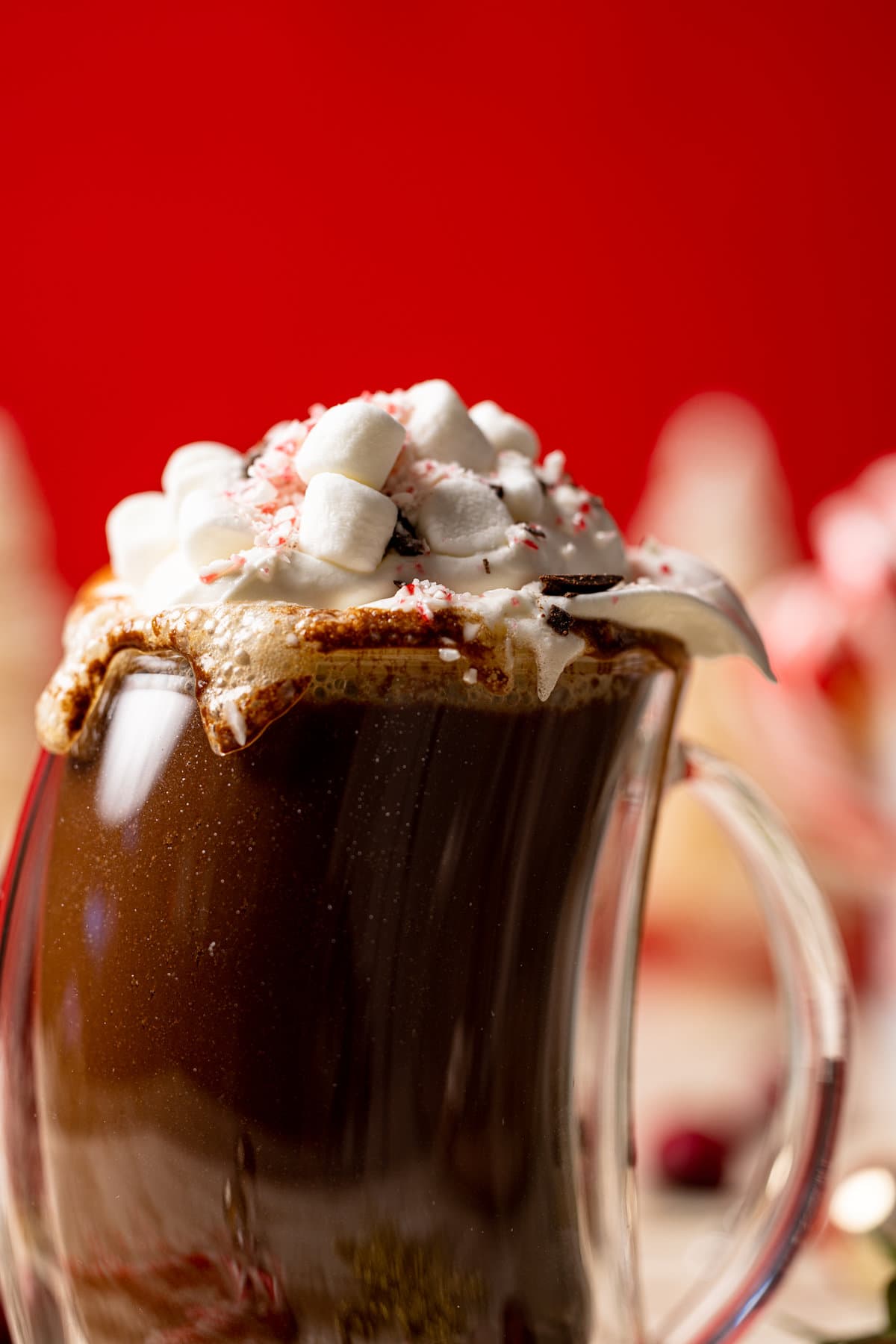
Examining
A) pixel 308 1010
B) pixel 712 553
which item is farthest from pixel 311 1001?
pixel 712 553

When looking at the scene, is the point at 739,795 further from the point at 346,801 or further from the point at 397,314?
the point at 397,314

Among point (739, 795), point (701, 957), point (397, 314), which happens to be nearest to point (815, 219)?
point (397, 314)

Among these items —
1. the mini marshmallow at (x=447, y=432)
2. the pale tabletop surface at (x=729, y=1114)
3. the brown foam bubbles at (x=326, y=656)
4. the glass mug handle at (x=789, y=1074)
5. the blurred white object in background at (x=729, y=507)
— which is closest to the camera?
the brown foam bubbles at (x=326, y=656)

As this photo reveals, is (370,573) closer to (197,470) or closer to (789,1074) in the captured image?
(197,470)

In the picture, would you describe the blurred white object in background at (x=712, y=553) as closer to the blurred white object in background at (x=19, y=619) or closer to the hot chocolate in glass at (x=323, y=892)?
the blurred white object in background at (x=19, y=619)

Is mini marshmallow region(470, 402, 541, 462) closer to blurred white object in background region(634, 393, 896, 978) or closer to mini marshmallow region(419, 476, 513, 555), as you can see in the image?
mini marshmallow region(419, 476, 513, 555)

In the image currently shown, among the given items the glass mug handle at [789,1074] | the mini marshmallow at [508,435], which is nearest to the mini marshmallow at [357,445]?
the mini marshmallow at [508,435]
